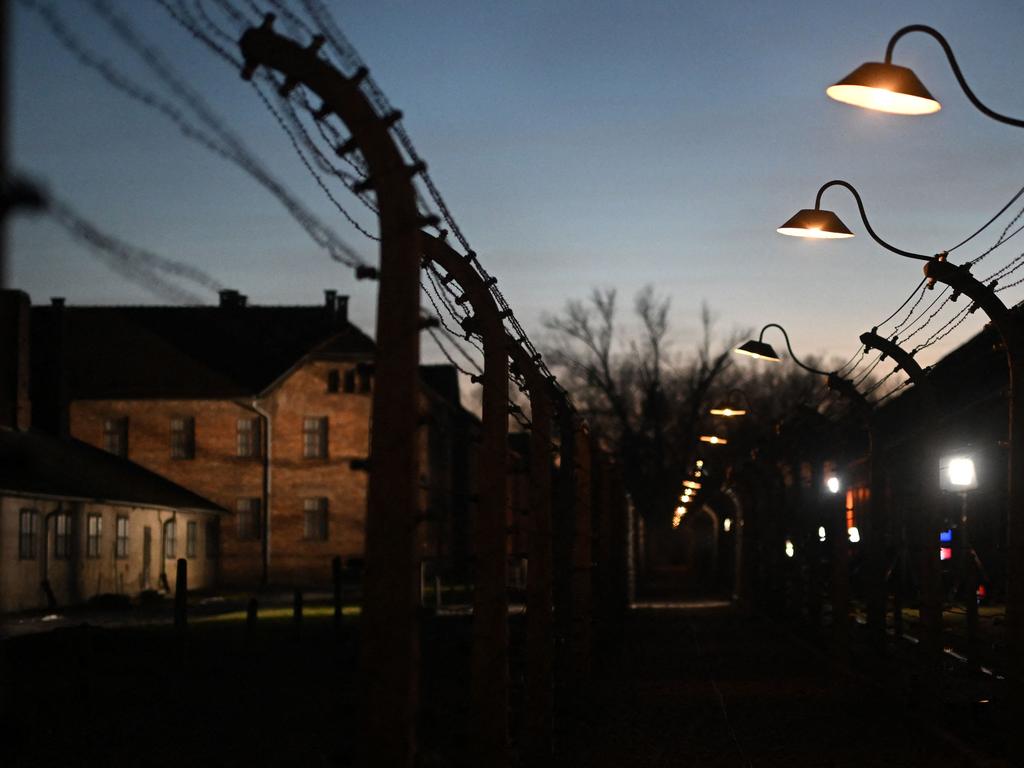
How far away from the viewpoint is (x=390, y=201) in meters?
8.09

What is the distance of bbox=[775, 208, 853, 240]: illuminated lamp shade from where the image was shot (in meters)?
16.1

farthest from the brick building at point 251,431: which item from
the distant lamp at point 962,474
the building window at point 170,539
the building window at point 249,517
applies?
the distant lamp at point 962,474

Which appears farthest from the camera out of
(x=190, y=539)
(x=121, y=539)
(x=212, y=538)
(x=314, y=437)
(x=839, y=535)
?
(x=314, y=437)

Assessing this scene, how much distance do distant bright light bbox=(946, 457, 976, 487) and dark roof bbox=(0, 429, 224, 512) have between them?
1967 centimetres

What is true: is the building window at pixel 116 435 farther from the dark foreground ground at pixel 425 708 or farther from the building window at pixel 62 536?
the dark foreground ground at pixel 425 708

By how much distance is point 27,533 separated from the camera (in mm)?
40844

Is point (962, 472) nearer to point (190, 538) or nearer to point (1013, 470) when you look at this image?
point (1013, 470)

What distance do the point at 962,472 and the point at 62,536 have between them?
2460 centimetres

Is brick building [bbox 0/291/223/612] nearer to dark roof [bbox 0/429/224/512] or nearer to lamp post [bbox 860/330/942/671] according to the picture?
dark roof [bbox 0/429/224/512]

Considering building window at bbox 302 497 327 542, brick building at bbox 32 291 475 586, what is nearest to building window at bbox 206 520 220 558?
brick building at bbox 32 291 475 586

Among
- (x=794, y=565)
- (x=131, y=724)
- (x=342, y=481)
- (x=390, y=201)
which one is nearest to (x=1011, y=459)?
(x=390, y=201)

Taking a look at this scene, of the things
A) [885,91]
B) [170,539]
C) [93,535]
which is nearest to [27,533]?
[93,535]

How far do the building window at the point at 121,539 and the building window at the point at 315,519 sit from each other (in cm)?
1359

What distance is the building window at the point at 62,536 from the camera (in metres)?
43.2
